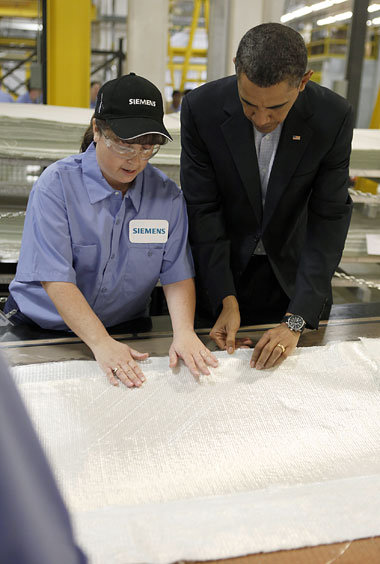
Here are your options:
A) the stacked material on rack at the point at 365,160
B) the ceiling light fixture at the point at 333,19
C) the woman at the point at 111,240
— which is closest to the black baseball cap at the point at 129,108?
the woman at the point at 111,240

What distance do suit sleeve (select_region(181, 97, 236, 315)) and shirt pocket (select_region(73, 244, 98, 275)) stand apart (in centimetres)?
34

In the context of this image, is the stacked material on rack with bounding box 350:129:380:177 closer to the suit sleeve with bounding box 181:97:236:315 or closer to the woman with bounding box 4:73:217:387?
the suit sleeve with bounding box 181:97:236:315

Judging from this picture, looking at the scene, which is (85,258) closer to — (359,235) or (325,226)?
(325,226)

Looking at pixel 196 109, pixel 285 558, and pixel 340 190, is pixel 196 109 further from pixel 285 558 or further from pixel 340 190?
pixel 285 558

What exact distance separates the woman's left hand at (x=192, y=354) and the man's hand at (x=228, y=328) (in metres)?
0.07

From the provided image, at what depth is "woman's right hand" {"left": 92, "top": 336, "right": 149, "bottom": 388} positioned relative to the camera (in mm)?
1432

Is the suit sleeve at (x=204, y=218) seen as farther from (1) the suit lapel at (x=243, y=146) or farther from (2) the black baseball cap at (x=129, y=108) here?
(2) the black baseball cap at (x=129, y=108)

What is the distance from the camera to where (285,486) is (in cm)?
111

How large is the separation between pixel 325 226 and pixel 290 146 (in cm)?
28

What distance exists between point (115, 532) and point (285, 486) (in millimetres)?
342

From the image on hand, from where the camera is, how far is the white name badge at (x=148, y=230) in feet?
5.55

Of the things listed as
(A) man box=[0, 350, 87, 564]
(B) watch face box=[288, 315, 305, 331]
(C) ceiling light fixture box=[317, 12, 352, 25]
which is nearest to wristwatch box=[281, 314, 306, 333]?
(B) watch face box=[288, 315, 305, 331]

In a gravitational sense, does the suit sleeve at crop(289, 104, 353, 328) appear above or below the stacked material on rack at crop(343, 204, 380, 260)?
above

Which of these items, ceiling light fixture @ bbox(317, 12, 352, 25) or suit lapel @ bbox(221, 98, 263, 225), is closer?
suit lapel @ bbox(221, 98, 263, 225)
